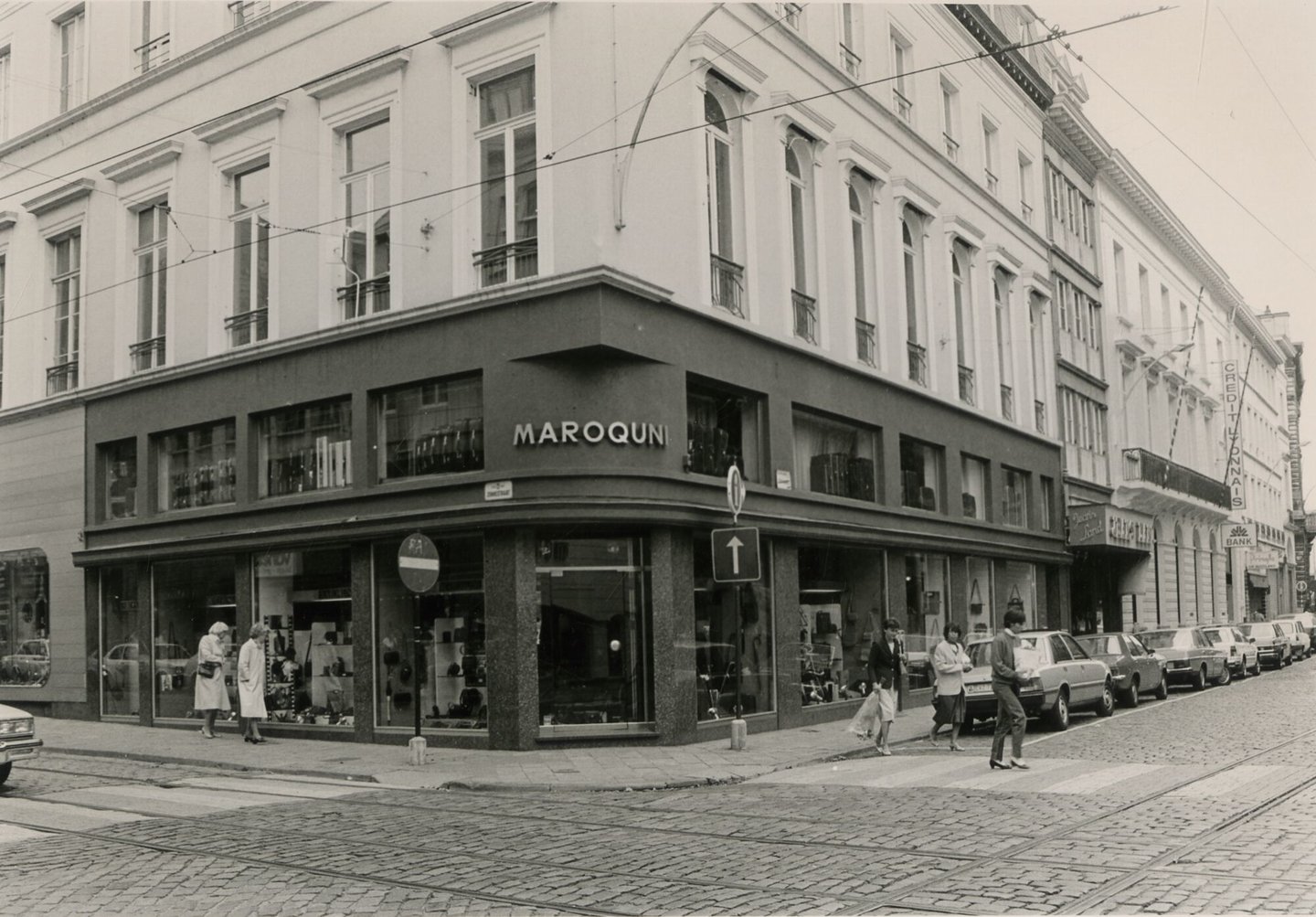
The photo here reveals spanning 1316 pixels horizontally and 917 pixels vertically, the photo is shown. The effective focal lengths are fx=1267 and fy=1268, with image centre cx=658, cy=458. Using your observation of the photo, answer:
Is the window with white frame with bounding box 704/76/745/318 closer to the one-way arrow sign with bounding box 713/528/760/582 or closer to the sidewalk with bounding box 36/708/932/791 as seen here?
the one-way arrow sign with bounding box 713/528/760/582

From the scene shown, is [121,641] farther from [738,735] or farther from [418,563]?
[738,735]

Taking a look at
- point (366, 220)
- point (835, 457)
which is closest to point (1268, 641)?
point (835, 457)

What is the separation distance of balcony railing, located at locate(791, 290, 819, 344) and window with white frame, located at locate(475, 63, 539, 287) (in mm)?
5683

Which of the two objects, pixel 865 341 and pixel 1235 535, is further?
pixel 1235 535

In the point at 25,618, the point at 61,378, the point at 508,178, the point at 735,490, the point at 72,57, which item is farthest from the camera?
the point at 72,57

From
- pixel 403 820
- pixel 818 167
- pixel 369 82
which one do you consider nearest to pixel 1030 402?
pixel 818 167

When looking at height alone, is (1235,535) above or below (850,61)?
below

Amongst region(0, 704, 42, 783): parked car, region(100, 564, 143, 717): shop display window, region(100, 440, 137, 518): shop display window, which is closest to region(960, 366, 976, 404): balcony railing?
region(100, 440, 137, 518): shop display window

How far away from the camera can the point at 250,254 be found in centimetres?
2161

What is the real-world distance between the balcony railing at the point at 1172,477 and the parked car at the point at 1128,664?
16207 mm

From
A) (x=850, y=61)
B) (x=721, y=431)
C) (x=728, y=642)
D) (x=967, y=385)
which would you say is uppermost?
(x=850, y=61)

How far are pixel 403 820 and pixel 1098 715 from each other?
13.3 metres

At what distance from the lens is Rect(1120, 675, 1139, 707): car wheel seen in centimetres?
2258

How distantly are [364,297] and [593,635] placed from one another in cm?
658
